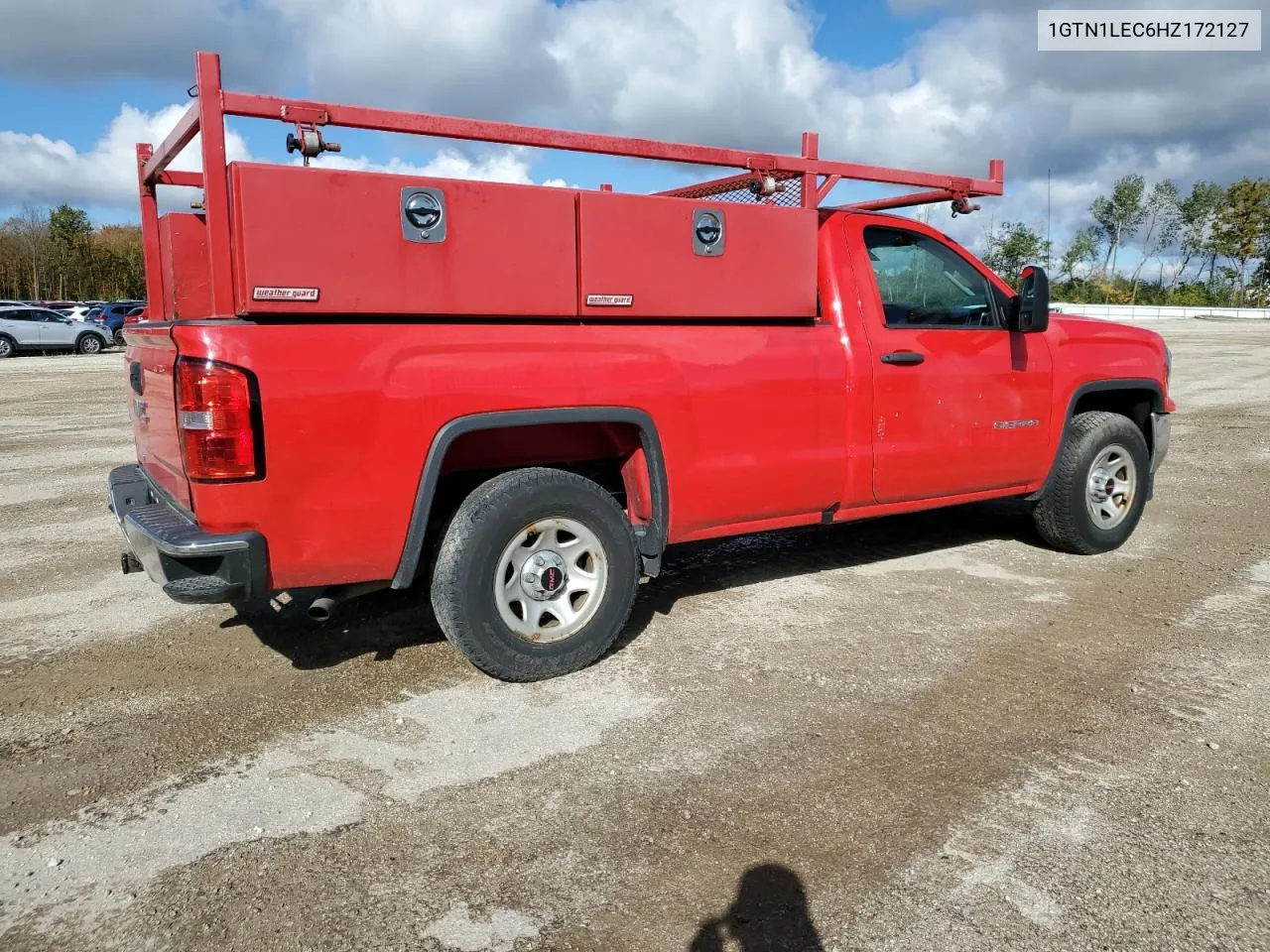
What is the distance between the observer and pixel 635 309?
4.16 metres

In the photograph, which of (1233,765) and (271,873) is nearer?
(271,873)

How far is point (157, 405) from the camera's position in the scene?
396 cm

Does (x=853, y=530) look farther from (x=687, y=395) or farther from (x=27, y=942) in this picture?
(x=27, y=942)

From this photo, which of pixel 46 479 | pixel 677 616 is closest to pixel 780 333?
pixel 677 616

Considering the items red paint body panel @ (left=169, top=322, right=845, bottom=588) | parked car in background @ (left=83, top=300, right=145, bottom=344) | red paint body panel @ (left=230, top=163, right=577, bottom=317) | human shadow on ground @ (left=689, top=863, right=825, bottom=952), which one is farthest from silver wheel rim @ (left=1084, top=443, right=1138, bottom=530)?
parked car in background @ (left=83, top=300, right=145, bottom=344)

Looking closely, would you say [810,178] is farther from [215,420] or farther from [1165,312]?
[1165,312]

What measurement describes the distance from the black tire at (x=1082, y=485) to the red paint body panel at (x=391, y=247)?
3.41 m

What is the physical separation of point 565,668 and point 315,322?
1709 mm

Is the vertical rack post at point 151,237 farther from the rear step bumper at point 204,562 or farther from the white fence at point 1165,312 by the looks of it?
the white fence at point 1165,312

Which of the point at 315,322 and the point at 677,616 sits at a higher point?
the point at 315,322

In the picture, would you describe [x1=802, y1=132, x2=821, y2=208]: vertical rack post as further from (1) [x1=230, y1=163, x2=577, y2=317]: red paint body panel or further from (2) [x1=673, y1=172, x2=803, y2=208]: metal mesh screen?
(1) [x1=230, y1=163, x2=577, y2=317]: red paint body panel

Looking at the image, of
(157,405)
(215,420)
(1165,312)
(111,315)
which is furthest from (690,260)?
(1165,312)

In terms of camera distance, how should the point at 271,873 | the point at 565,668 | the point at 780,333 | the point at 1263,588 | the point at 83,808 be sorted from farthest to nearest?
1. the point at 1263,588
2. the point at 780,333
3. the point at 565,668
4. the point at 83,808
5. the point at 271,873

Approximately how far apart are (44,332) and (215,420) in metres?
29.3
